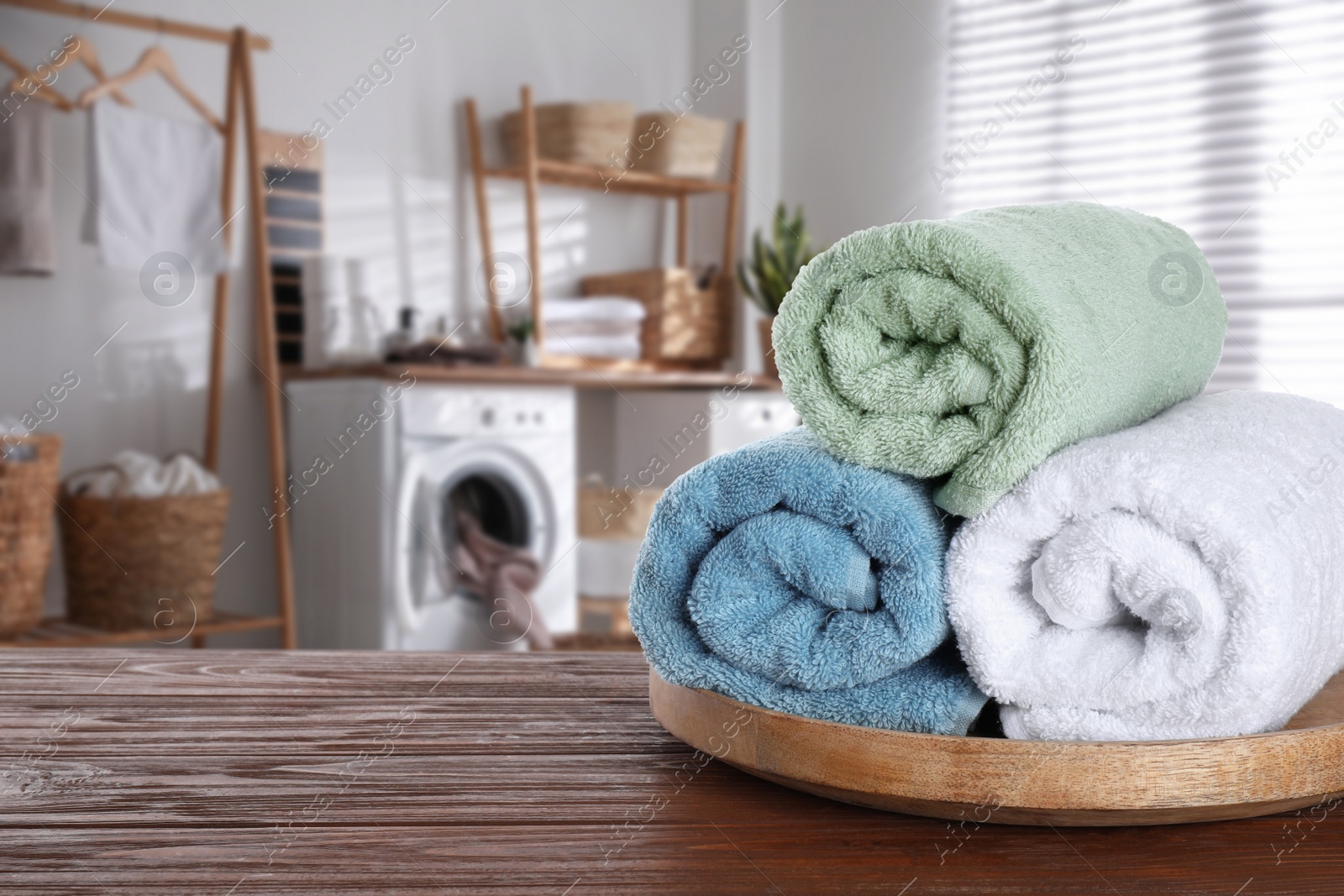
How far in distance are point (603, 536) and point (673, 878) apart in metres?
2.56

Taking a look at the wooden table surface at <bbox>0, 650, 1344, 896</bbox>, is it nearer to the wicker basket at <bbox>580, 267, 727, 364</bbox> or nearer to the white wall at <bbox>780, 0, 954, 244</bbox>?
the wicker basket at <bbox>580, 267, 727, 364</bbox>

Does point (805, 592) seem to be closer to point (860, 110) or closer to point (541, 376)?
point (541, 376)

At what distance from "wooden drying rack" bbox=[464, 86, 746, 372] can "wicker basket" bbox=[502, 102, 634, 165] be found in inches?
1.2

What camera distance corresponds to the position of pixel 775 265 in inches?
129

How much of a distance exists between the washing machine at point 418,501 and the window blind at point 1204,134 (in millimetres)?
1457

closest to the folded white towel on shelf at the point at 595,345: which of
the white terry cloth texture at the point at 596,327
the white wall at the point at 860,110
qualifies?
the white terry cloth texture at the point at 596,327

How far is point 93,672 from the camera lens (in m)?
0.65

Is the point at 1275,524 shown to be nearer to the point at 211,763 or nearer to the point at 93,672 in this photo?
the point at 211,763

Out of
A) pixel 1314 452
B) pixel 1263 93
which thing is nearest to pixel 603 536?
pixel 1263 93

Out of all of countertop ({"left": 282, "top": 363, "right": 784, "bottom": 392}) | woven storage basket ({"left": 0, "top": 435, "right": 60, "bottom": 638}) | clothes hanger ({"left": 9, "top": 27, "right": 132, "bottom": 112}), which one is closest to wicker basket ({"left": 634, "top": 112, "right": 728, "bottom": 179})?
countertop ({"left": 282, "top": 363, "right": 784, "bottom": 392})

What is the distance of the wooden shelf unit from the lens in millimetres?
2160

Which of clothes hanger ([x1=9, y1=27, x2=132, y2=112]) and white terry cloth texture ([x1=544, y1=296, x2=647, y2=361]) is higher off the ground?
clothes hanger ([x1=9, y1=27, x2=132, y2=112])

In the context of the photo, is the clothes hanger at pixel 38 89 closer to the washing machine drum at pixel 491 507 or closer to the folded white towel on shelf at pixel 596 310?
the washing machine drum at pixel 491 507

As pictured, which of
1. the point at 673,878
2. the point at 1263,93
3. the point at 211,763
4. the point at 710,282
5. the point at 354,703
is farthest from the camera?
the point at 710,282
